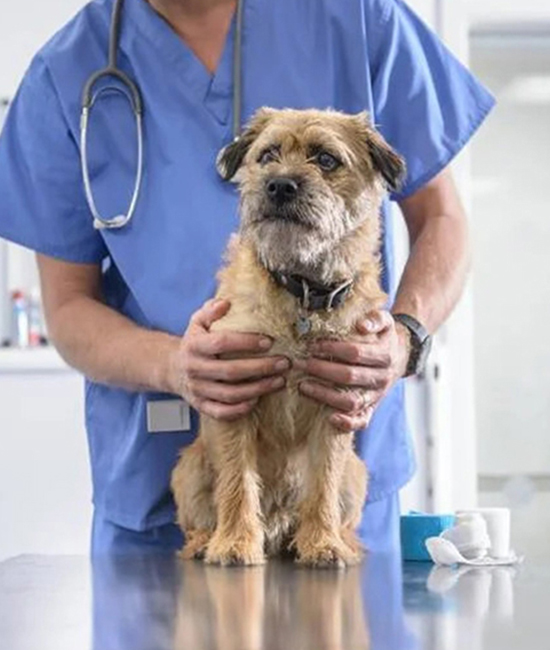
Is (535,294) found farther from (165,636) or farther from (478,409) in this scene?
Answer: (165,636)

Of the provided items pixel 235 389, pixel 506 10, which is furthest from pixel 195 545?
pixel 506 10

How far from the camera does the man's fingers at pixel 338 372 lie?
1336 millimetres

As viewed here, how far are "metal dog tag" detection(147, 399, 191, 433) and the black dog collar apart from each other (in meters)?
0.26

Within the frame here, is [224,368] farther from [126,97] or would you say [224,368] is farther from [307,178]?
[126,97]

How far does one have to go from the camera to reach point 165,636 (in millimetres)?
930

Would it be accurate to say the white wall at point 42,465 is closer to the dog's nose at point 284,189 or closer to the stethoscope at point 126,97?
the stethoscope at point 126,97

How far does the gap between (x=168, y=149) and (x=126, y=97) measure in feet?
0.28

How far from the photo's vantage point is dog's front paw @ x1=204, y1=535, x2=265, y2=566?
4.41 ft

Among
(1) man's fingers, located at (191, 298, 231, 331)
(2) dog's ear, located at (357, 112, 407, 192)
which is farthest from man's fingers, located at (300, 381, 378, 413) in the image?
(2) dog's ear, located at (357, 112, 407, 192)

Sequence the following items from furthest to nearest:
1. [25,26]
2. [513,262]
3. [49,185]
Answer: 1. [513,262]
2. [25,26]
3. [49,185]

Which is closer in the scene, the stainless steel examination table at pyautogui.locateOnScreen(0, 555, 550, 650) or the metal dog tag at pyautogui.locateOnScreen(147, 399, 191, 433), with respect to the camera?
the stainless steel examination table at pyautogui.locateOnScreen(0, 555, 550, 650)

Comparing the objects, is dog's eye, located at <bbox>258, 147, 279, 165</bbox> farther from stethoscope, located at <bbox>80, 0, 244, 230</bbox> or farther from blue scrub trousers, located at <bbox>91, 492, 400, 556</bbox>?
blue scrub trousers, located at <bbox>91, 492, 400, 556</bbox>

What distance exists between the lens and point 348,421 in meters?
1.39

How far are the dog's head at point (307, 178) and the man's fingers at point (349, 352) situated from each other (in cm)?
10
